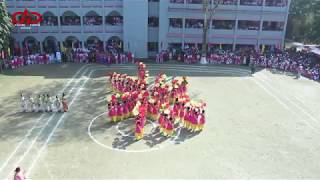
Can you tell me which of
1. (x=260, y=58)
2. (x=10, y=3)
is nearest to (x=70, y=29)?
(x=10, y=3)

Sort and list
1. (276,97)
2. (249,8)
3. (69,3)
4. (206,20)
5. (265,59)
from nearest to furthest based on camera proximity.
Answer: (276,97), (265,59), (206,20), (69,3), (249,8)

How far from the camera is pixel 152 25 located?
1521 inches

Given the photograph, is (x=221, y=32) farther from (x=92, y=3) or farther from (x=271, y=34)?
(x=92, y=3)

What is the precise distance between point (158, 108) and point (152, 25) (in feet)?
65.6

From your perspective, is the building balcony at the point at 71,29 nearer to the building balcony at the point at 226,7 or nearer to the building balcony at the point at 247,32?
the building balcony at the point at 226,7

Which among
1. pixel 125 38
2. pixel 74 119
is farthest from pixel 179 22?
pixel 74 119

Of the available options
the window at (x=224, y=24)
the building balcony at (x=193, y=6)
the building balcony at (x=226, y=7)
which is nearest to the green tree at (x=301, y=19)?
the window at (x=224, y=24)

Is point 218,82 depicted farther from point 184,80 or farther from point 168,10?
point 168,10

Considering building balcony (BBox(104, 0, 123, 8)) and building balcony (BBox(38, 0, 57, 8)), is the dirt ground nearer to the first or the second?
building balcony (BBox(38, 0, 57, 8))

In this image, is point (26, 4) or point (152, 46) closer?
point (26, 4)

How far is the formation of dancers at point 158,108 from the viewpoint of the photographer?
59.7 feet

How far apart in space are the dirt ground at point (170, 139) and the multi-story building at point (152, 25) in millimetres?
11952

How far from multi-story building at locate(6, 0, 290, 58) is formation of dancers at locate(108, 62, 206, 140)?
51.8 ft

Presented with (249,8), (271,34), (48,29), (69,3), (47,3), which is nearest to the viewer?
(47,3)
